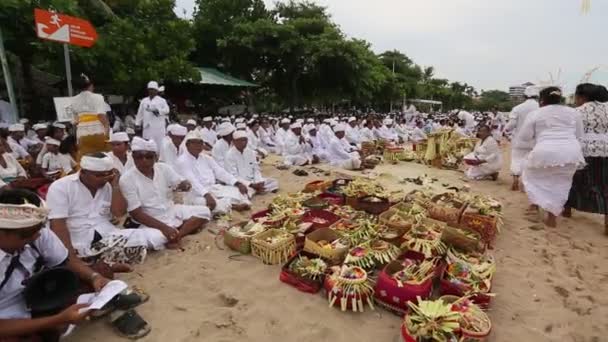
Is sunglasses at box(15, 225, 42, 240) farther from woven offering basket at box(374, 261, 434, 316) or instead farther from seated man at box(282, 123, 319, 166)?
seated man at box(282, 123, 319, 166)

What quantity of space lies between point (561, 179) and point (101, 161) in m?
5.22

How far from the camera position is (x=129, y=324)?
2.54m

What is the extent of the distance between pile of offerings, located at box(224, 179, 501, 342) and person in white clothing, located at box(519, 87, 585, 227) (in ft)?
2.43

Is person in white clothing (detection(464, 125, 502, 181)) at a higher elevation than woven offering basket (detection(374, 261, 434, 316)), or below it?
higher

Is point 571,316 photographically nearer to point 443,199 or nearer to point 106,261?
point 443,199

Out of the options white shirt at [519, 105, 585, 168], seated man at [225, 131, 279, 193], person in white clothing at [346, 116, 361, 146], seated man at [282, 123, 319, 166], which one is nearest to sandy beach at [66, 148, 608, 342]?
white shirt at [519, 105, 585, 168]

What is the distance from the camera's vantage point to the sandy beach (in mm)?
2602

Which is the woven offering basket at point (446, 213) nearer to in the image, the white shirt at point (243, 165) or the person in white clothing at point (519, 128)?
the person in white clothing at point (519, 128)

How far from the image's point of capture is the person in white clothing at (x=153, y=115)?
7652 mm

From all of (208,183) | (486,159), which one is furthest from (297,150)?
(486,159)

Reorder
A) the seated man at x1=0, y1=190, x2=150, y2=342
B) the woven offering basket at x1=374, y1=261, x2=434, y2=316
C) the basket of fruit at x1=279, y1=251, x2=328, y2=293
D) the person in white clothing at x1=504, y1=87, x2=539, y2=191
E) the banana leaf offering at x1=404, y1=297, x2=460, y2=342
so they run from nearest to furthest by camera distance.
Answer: the seated man at x1=0, y1=190, x2=150, y2=342
the banana leaf offering at x1=404, y1=297, x2=460, y2=342
the woven offering basket at x1=374, y1=261, x2=434, y2=316
the basket of fruit at x1=279, y1=251, x2=328, y2=293
the person in white clothing at x1=504, y1=87, x2=539, y2=191

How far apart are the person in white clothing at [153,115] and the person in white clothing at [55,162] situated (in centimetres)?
202

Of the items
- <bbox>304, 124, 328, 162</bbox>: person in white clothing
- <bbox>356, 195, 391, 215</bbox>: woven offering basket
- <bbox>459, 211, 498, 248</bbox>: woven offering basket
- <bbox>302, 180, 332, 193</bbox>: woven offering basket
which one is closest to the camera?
<bbox>459, 211, 498, 248</bbox>: woven offering basket

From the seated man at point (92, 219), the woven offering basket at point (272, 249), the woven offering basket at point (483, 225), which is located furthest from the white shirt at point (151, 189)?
Result: the woven offering basket at point (483, 225)
